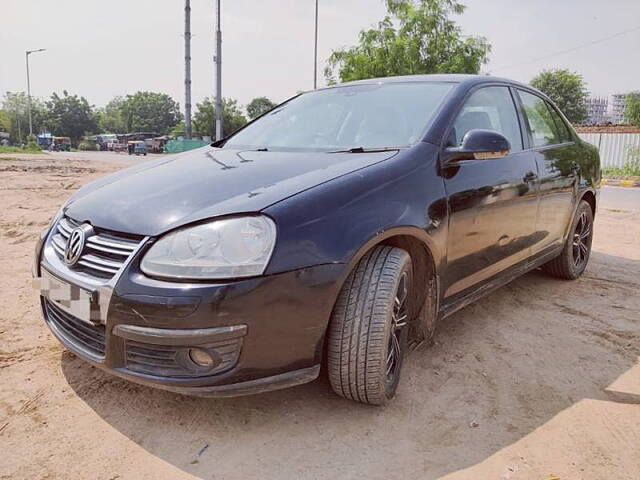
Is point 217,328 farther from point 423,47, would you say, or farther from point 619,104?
point 619,104

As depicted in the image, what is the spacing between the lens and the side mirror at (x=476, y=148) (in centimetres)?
255

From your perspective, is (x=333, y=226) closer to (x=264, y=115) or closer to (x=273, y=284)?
(x=273, y=284)

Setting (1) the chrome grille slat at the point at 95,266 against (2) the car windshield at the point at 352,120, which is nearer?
(1) the chrome grille slat at the point at 95,266

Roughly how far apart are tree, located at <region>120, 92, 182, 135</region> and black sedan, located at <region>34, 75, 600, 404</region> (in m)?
93.2

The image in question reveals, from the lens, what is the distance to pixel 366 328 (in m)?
2.07

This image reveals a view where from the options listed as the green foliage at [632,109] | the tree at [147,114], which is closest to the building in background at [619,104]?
the green foliage at [632,109]

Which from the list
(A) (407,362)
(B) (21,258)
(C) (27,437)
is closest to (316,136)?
(A) (407,362)

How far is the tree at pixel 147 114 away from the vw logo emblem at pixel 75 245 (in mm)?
93480

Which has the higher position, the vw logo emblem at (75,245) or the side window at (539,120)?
the side window at (539,120)

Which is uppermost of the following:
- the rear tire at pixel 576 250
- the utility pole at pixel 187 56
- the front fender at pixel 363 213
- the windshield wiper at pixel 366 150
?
the utility pole at pixel 187 56

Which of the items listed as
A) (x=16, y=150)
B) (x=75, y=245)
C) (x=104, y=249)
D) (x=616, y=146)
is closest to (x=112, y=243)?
(x=104, y=249)

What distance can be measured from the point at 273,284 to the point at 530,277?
126 inches

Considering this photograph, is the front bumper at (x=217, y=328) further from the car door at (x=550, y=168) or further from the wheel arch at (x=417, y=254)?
the car door at (x=550, y=168)

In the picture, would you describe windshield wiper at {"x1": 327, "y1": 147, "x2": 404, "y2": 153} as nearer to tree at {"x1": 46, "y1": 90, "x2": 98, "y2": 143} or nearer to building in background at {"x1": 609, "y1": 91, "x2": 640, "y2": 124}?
building in background at {"x1": 609, "y1": 91, "x2": 640, "y2": 124}
